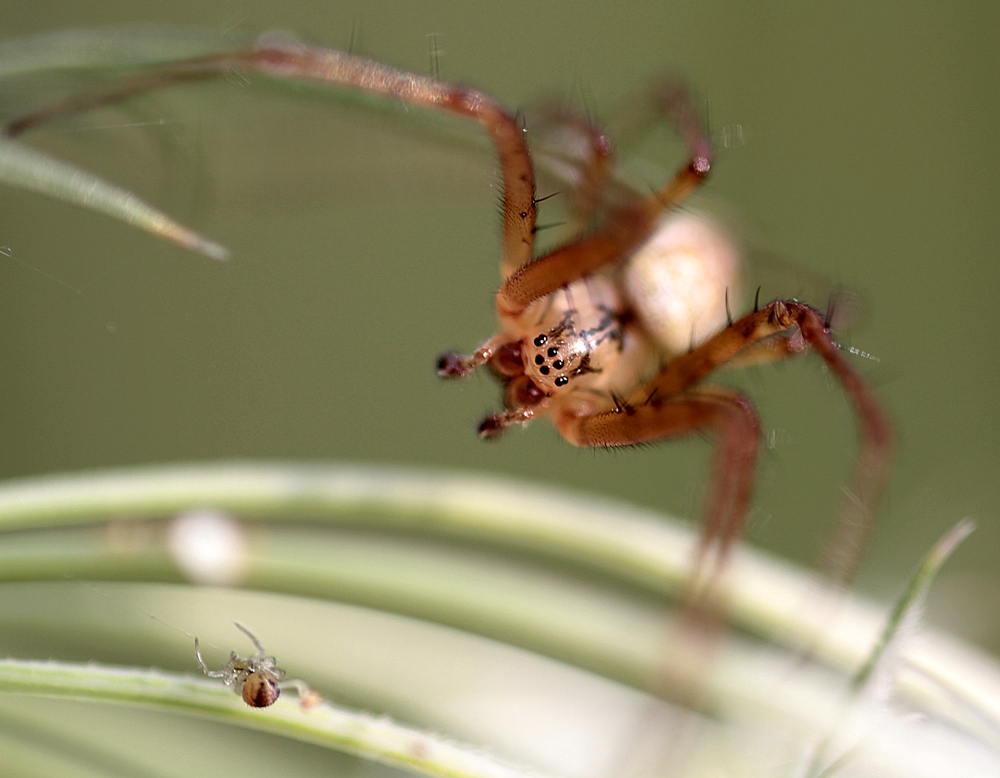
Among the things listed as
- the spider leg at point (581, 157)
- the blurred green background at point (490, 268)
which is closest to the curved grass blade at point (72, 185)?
the spider leg at point (581, 157)

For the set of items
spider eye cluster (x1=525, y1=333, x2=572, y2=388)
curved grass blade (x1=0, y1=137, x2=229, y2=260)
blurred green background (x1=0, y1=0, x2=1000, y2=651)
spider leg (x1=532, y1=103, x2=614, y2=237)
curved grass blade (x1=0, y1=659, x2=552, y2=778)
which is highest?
blurred green background (x1=0, y1=0, x2=1000, y2=651)

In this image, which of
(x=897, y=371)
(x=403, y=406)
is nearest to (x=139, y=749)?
(x=403, y=406)

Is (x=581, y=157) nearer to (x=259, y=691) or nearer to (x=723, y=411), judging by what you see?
(x=723, y=411)

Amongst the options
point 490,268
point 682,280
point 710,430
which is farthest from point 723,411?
point 490,268

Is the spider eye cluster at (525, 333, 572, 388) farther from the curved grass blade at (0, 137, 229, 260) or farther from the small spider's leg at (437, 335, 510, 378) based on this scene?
the curved grass blade at (0, 137, 229, 260)

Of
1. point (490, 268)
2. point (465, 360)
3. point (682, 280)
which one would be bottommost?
point (465, 360)

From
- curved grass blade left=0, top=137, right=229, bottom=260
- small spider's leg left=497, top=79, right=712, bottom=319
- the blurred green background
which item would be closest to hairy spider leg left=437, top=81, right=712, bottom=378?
small spider's leg left=497, top=79, right=712, bottom=319

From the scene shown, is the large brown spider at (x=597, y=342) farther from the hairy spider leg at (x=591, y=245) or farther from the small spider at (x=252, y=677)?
the small spider at (x=252, y=677)
